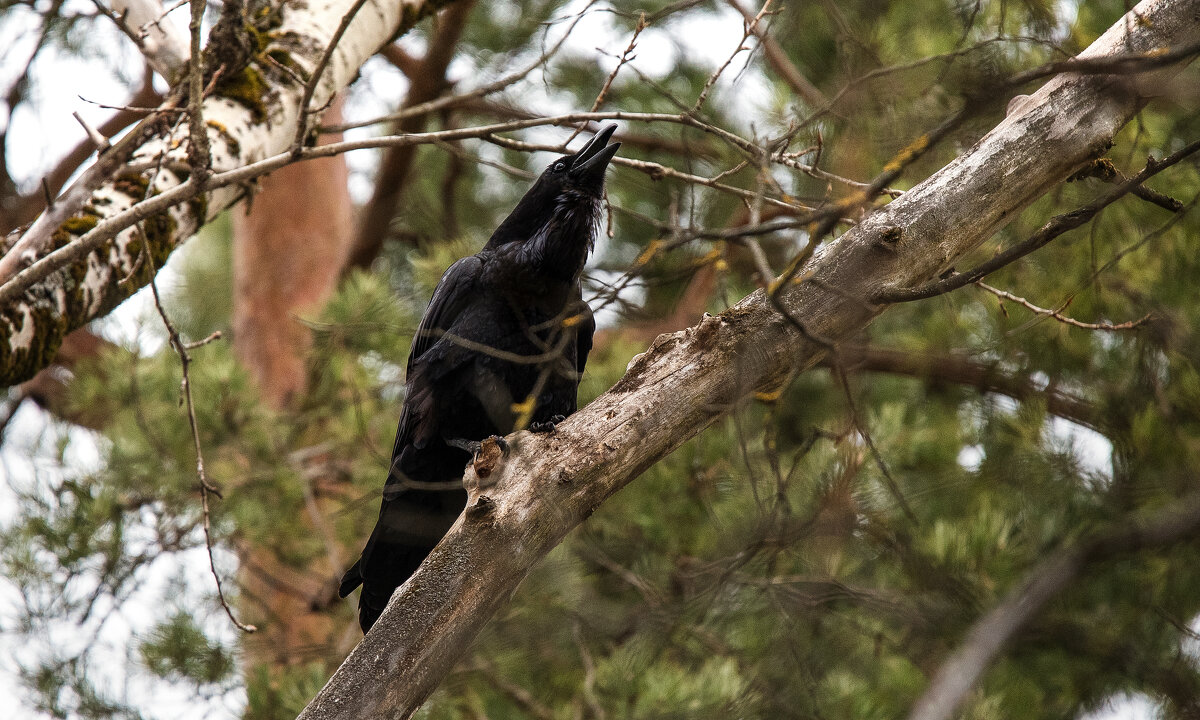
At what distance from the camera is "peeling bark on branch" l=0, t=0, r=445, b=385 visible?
8.76ft

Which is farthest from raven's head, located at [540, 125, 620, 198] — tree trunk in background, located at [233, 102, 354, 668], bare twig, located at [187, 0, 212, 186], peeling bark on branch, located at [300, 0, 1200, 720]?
tree trunk in background, located at [233, 102, 354, 668]

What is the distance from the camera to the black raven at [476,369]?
312cm

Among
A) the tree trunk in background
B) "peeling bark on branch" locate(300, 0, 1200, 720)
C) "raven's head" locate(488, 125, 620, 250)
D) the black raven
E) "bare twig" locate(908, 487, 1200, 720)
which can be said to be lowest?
"bare twig" locate(908, 487, 1200, 720)

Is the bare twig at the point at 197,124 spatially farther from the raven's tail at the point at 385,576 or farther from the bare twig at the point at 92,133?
the raven's tail at the point at 385,576

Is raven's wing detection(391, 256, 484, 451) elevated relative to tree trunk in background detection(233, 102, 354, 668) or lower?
lower

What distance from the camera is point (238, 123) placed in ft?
10.4

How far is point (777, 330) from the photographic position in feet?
7.38

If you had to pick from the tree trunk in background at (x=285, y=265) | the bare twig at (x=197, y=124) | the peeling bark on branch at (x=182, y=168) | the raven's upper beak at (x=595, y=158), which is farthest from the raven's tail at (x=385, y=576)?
the tree trunk in background at (x=285, y=265)

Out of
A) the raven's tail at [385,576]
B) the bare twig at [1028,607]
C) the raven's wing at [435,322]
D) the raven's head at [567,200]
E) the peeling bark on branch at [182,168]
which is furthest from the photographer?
the raven's head at [567,200]

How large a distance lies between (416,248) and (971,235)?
523 cm

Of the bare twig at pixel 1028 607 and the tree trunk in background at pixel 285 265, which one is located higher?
the tree trunk in background at pixel 285 265

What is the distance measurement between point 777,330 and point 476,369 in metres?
1.29

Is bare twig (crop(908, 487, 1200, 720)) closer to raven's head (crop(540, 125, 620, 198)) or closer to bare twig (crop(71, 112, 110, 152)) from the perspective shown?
bare twig (crop(71, 112, 110, 152))

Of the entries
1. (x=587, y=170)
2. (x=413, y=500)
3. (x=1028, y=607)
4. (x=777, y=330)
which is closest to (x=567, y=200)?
(x=587, y=170)
